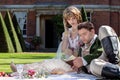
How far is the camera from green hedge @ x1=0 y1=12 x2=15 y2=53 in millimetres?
24562

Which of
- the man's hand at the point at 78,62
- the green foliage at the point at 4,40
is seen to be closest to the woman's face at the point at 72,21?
the man's hand at the point at 78,62

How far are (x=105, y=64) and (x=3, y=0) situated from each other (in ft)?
93.3

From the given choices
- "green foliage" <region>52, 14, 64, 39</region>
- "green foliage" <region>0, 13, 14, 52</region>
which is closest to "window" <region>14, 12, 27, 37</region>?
"green foliage" <region>52, 14, 64, 39</region>

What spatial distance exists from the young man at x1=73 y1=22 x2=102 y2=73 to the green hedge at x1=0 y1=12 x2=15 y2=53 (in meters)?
19.3

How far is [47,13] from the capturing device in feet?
102

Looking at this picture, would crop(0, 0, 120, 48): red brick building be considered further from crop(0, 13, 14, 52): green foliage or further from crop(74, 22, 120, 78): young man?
crop(74, 22, 120, 78): young man

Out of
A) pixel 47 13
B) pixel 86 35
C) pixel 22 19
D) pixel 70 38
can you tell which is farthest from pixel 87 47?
pixel 22 19

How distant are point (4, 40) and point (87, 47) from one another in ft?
64.6

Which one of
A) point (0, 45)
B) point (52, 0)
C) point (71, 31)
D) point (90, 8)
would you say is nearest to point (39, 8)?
point (52, 0)

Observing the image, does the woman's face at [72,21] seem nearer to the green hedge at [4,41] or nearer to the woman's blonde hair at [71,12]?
the woman's blonde hair at [71,12]

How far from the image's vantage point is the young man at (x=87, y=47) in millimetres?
4957

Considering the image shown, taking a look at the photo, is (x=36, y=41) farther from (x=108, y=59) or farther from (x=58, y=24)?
(x=108, y=59)

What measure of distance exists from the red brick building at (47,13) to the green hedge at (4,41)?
6.27 metres

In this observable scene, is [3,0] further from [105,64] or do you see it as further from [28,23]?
[105,64]
